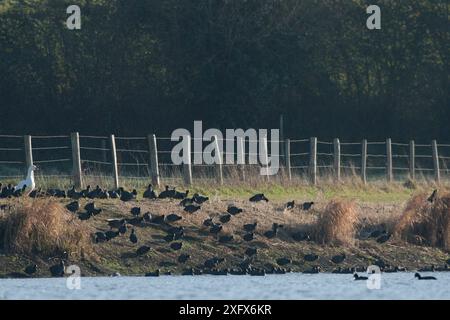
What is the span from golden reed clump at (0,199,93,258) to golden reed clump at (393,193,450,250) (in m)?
6.67

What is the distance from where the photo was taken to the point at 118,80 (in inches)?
1679

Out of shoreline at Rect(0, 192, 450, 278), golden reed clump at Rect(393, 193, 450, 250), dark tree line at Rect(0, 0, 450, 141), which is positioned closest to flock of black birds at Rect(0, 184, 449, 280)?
shoreline at Rect(0, 192, 450, 278)

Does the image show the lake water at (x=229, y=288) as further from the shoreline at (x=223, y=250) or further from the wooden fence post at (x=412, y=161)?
the wooden fence post at (x=412, y=161)

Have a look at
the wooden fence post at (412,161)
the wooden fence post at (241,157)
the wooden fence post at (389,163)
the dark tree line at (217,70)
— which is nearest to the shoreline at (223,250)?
the wooden fence post at (241,157)

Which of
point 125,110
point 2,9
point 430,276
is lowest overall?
point 430,276

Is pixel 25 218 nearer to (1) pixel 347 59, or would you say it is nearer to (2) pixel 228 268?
(2) pixel 228 268

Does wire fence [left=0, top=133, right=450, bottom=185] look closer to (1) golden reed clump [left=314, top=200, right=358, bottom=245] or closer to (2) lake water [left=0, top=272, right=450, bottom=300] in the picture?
(1) golden reed clump [left=314, top=200, right=358, bottom=245]

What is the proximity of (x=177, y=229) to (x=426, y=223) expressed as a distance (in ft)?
16.6

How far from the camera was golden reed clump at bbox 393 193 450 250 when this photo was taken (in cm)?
2720

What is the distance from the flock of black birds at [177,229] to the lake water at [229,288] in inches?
21.4

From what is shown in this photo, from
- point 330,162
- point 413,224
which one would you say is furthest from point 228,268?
point 330,162

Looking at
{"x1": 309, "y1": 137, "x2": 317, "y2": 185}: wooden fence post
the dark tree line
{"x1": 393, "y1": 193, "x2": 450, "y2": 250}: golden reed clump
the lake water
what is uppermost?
the dark tree line
